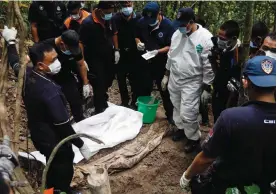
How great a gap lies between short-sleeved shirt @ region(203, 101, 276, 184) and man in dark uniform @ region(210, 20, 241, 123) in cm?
162

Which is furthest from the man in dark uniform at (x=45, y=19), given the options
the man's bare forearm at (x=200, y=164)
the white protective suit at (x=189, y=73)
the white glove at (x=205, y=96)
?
the man's bare forearm at (x=200, y=164)

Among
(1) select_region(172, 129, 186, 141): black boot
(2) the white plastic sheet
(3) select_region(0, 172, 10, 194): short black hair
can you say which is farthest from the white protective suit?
(3) select_region(0, 172, 10, 194): short black hair

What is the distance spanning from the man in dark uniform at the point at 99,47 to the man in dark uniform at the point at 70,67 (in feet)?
1.01

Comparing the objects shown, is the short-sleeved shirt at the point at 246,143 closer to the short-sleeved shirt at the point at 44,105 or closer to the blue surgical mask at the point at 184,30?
the short-sleeved shirt at the point at 44,105

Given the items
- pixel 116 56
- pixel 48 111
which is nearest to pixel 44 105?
pixel 48 111

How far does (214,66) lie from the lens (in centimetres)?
419

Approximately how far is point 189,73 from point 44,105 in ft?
6.04

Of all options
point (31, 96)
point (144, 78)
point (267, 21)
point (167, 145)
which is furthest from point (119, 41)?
point (267, 21)

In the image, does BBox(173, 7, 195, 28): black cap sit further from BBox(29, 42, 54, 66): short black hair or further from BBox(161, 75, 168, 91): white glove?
BBox(29, 42, 54, 66): short black hair

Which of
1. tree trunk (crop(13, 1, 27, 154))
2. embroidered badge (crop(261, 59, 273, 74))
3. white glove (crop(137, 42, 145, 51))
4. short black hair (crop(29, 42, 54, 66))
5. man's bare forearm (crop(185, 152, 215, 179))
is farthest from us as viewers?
white glove (crop(137, 42, 145, 51))

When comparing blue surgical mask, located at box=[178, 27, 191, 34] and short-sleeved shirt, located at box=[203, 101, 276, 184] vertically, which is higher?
blue surgical mask, located at box=[178, 27, 191, 34]

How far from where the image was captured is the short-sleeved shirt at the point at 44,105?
3.19 metres

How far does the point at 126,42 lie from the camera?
5320 millimetres

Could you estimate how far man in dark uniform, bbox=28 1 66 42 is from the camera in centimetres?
557
